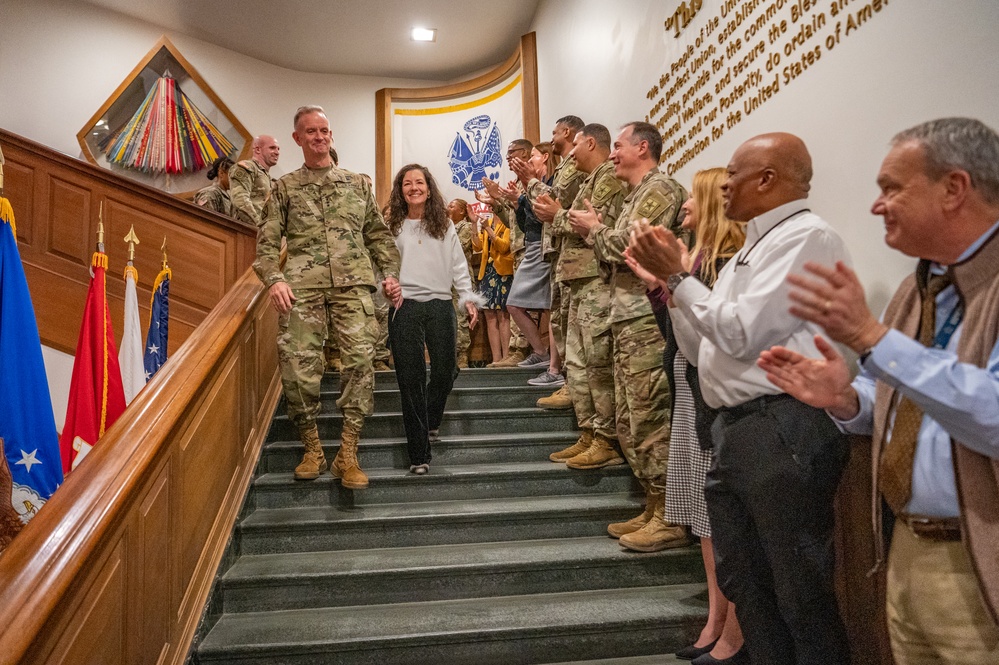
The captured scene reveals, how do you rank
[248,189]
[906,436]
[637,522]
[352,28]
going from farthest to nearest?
[352,28]
[248,189]
[637,522]
[906,436]

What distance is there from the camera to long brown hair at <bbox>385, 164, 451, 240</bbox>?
3561 millimetres

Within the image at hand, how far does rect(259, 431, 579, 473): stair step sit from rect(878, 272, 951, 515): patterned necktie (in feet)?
8.08

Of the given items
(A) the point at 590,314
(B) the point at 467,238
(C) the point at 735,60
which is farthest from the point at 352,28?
(C) the point at 735,60

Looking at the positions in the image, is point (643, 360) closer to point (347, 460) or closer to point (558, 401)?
point (558, 401)

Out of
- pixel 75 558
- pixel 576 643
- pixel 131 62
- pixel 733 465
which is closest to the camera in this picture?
pixel 75 558

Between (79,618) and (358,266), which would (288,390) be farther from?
(79,618)

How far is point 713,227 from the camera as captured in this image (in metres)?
2.37

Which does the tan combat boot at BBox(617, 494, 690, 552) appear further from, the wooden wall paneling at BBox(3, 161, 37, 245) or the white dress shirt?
the wooden wall paneling at BBox(3, 161, 37, 245)

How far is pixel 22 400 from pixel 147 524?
769 mm

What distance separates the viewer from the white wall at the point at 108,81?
19.9 ft

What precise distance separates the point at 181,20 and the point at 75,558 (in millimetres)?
6594

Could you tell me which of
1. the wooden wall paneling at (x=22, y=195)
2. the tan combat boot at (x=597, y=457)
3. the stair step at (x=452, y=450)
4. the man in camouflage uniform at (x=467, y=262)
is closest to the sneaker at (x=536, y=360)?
the man in camouflage uniform at (x=467, y=262)

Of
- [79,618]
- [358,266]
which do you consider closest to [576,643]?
[79,618]

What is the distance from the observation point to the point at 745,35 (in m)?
2.79
